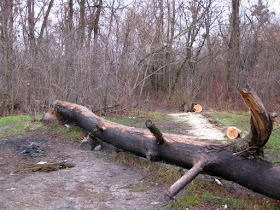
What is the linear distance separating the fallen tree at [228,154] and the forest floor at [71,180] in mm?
448

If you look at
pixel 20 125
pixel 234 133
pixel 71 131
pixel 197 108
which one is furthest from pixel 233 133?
pixel 197 108

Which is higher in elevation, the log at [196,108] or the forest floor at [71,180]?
the log at [196,108]

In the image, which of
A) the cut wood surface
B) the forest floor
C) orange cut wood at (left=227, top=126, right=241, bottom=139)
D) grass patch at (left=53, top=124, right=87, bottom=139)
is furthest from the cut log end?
the cut wood surface

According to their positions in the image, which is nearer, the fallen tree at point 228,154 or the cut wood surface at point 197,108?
the fallen tree at point 228,154

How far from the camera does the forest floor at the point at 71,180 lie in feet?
12.1

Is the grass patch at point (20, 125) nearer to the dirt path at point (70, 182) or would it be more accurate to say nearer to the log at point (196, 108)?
the dirt path at point (70, 182)

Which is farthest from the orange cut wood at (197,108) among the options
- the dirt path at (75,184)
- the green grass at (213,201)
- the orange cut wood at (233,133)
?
the green grass at (213,201)

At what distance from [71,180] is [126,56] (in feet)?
34.3

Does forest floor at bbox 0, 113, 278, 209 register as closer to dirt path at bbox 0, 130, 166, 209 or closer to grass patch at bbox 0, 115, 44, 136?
dirt path at bbox 0, 130, 166, 209

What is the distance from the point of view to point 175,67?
22.6 meters

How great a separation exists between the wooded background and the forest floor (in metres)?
3.91

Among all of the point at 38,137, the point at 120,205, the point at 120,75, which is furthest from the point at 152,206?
the point at 120,75

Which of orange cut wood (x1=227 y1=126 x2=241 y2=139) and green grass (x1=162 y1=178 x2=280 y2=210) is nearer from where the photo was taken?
green grass (x1=162 y1=178 x2=280 y2=210)

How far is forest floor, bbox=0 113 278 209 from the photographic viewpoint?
146 inches
